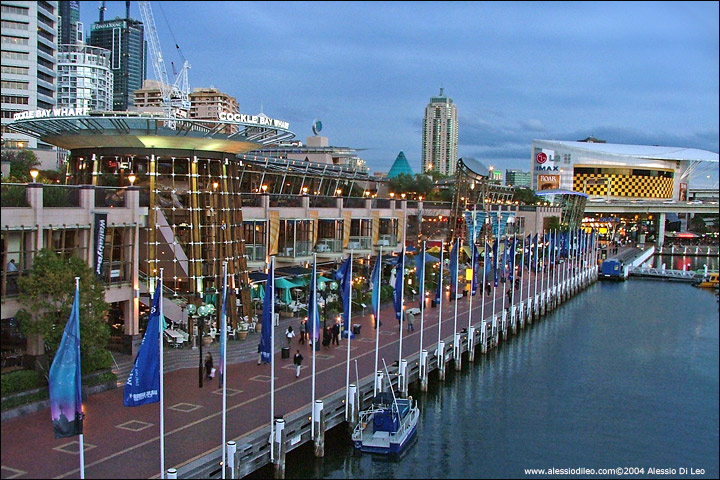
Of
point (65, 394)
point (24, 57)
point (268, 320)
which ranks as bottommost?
point (65, 394)

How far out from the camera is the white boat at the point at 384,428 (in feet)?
92.1

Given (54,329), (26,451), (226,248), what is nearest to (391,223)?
(226,248)

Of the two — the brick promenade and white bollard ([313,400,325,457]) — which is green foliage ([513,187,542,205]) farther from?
white bollard ([313,400,325,457])

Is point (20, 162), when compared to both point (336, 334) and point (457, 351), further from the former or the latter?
point (457, 351)

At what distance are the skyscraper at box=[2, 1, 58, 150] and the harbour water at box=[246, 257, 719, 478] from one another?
70483 millimetres

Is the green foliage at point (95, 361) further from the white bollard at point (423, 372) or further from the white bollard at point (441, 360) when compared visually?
the white bollard at point (441, 360)

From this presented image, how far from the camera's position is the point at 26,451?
2209cm

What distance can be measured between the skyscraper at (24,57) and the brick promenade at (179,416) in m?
65.4

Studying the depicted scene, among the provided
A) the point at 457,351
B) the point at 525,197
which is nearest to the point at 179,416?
the point at 457,351

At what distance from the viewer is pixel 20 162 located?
52719 mm

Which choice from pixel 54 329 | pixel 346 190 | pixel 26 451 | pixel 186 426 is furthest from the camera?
pixel 346 190

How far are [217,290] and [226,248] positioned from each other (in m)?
2.53

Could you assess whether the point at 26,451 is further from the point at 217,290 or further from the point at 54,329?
the point at 217,290

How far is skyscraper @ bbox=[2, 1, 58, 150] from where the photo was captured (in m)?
91.2
